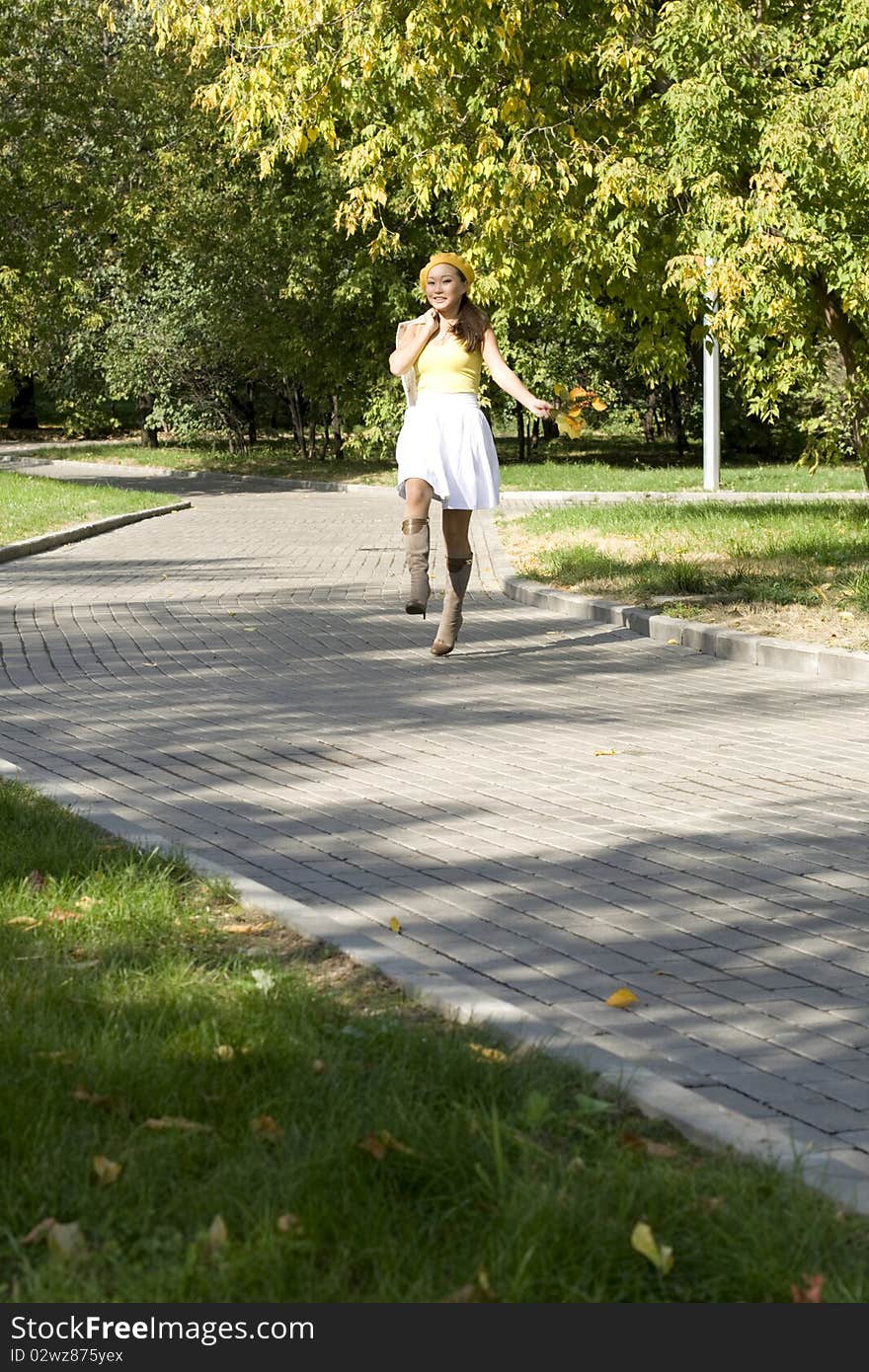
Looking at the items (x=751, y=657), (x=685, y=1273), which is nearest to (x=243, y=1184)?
(x=685, y=1273)

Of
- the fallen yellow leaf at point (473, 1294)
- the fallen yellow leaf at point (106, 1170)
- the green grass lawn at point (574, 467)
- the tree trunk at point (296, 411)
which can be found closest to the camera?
the fallen yellow leaf at point (473, 1294)

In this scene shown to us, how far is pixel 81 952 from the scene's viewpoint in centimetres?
494

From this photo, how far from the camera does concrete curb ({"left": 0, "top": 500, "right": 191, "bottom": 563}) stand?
760 inches

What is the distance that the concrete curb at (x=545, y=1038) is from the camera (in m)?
3.73

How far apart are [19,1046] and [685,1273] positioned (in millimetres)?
1632

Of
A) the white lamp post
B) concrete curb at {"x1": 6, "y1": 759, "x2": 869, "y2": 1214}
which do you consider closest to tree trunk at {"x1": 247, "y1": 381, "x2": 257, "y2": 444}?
the white lamp post

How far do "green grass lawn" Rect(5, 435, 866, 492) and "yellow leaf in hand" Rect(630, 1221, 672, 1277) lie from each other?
2273cm

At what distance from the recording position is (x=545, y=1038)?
4.34 meters

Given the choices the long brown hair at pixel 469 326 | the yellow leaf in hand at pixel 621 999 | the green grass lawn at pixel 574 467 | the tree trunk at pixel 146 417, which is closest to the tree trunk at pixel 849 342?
the long brown hair at pixel 469 326

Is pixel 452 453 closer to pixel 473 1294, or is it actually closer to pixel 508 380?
pixel 508 380

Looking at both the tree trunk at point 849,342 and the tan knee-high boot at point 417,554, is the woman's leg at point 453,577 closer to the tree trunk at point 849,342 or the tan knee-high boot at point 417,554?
the tan knee-high boot at point 417,554

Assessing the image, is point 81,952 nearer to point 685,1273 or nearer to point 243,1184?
point 243,1184

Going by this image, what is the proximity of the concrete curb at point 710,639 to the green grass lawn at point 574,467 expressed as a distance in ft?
38.5

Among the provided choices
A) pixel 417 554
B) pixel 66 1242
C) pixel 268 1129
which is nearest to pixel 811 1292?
pixel 268 1129
